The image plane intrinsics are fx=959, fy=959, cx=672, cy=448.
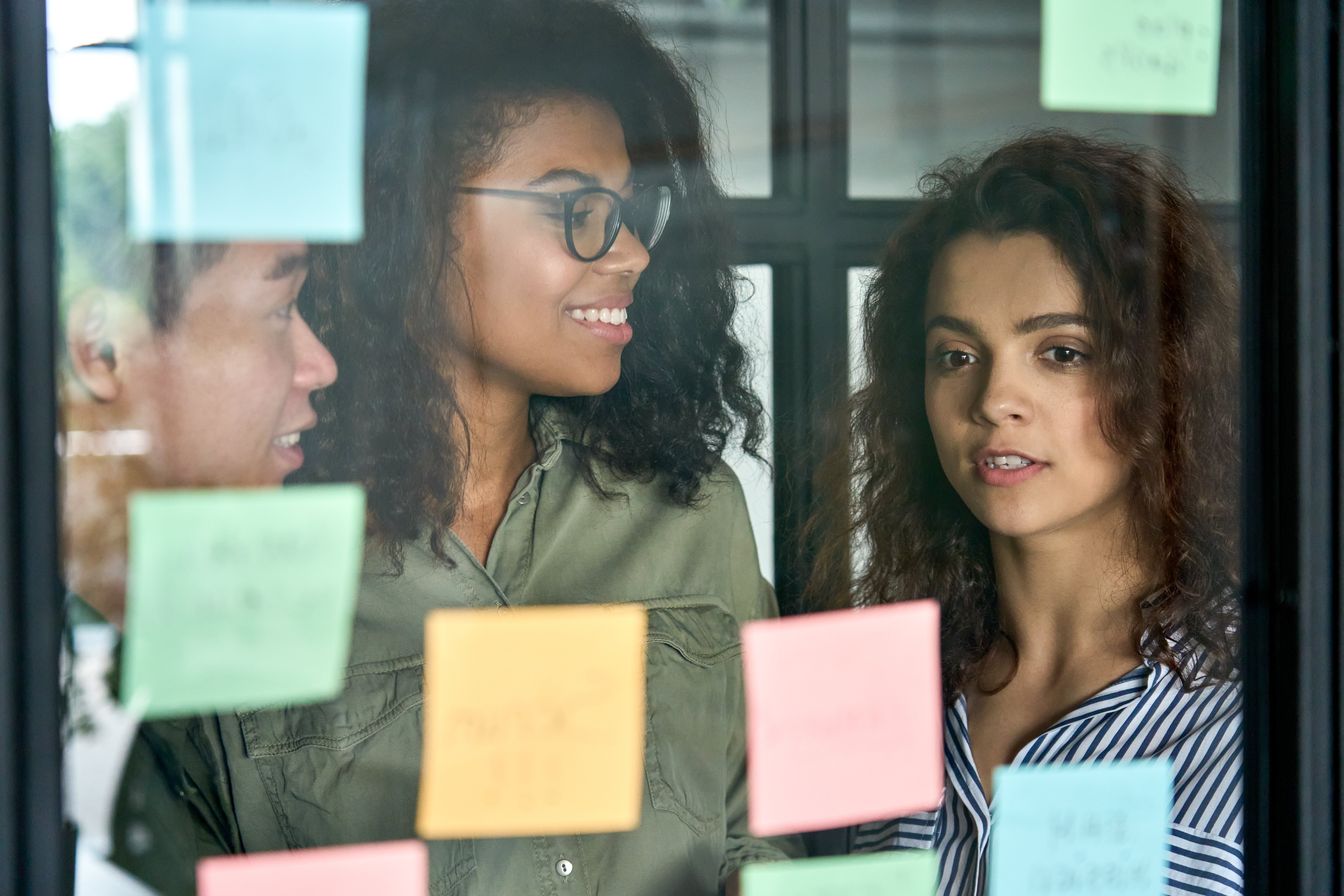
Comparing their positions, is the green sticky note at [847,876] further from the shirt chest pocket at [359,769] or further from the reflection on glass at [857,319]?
the reflection on glass at [857,319]

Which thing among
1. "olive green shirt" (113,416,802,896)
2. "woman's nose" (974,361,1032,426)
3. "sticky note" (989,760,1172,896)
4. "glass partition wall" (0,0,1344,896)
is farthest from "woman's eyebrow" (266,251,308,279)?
"sticky note" (989,760,1172,896)

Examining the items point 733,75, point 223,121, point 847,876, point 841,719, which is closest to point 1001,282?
point 733,75

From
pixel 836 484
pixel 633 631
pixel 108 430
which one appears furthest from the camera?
pixel 836 484

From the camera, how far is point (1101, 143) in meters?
0.83

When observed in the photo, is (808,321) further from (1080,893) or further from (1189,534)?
(1080,893)

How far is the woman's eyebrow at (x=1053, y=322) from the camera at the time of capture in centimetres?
81

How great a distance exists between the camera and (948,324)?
841mm

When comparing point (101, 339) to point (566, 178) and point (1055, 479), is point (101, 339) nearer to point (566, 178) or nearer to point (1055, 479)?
point (566, 178)

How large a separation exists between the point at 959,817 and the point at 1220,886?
0.66 feet

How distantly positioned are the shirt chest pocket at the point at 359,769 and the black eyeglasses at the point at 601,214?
13.8 inches

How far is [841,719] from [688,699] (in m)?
0.15

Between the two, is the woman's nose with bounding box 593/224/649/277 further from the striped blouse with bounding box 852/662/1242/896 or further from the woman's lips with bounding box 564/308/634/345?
the striped blouse with bounding box 852/662/1242/896

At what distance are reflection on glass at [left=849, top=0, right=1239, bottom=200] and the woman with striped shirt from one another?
0.06ft

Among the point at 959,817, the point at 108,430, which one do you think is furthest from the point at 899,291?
the point at 108,430
